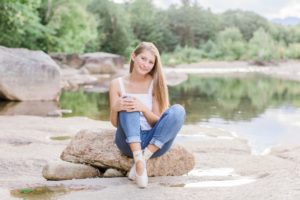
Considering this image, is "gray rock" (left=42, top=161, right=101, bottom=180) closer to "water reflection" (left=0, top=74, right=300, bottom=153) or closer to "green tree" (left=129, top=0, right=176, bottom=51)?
"water reflection" (left=0, top=74, right=300, bottom=153)

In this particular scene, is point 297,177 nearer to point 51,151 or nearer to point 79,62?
point 51,151

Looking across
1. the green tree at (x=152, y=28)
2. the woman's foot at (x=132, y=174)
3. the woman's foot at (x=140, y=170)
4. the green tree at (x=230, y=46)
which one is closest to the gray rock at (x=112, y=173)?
the woman's foot at (x=132, y=174)

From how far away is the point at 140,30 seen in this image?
70.1m

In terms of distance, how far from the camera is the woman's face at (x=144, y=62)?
5.66 metres

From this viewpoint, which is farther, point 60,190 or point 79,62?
point 79,62

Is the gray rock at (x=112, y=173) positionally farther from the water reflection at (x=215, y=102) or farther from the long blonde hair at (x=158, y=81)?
the water reflection at (x=215, y=102)

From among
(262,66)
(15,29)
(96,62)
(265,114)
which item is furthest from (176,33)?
(265,114)

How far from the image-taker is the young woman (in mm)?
5332

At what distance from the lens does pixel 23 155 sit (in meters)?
8.16

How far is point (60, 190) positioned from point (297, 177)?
2.36 metres

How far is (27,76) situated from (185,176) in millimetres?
12748

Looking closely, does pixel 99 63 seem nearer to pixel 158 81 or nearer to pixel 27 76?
Answer: pixel 27 76

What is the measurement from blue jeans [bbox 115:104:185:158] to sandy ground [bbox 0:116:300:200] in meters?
0.44

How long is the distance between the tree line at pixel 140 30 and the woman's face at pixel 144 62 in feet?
56.3
